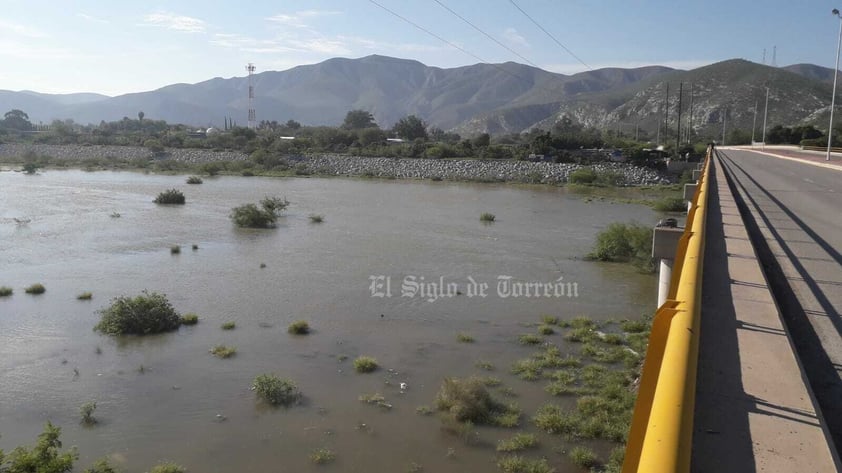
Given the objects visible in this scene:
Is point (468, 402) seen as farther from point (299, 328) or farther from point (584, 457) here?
point (299, 328)

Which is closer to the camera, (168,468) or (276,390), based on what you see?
(168,468)

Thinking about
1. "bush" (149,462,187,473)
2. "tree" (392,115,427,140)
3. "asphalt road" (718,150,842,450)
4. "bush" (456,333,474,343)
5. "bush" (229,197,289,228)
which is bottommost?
"bush" (149,462,187,473)

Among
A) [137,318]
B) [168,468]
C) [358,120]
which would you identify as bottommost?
[168,468]

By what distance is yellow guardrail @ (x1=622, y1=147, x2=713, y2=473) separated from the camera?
1.97 m

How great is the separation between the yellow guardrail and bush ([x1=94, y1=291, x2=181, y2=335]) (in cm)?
1288

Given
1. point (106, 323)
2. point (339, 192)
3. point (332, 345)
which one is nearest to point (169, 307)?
point (106, 323)

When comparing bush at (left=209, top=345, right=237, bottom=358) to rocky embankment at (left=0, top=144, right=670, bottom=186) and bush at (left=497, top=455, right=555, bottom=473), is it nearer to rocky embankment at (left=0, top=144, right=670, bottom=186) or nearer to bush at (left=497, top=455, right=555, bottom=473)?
bush at (left=497, top=455, right=555, bottom=473)

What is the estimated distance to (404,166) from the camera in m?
72.3

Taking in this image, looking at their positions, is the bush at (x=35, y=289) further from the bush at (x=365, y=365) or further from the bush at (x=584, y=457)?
the bush at (x=584, y=457)

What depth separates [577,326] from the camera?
14352 mm

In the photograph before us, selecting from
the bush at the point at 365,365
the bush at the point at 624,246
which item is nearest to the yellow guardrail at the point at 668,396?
the bush at the point at 365,365

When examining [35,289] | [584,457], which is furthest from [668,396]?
[35,289]

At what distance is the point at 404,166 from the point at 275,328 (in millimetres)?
58993

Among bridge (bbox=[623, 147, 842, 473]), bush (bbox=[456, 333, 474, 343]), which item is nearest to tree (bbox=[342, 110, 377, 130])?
bush (bbox=[456, 333, 474, 343])
